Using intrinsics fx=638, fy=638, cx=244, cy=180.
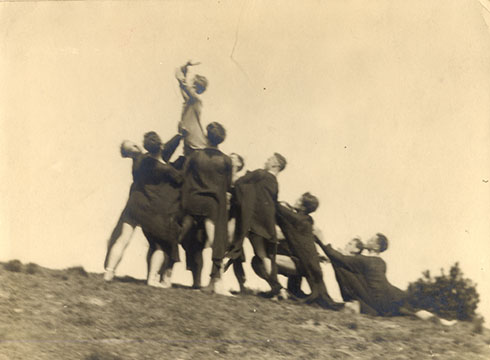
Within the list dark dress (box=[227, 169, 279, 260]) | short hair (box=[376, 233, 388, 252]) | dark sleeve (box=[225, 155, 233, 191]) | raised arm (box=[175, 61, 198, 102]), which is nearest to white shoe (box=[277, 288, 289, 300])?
dark dress (box=[227, 169, 279, 260])


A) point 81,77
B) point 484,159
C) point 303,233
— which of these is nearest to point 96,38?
point 81,77

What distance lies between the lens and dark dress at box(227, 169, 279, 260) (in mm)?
4434

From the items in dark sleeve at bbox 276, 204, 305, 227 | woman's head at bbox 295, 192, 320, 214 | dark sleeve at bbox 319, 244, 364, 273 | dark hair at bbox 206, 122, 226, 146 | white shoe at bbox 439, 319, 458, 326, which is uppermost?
dark hair at bbox 206, 122, 226, 146

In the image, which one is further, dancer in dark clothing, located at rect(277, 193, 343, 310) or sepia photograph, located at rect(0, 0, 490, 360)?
Result: dancer in dark clothing, located at rect(277, 193, 343, 310)

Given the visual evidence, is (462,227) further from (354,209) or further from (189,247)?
(189,247)

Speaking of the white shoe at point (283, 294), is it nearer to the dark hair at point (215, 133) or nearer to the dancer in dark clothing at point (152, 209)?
the dancer in dark clothing at point (152, 209)

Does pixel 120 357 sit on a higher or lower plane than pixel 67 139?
lower

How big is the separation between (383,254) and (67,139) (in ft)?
7.72

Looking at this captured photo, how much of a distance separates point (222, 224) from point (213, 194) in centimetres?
22

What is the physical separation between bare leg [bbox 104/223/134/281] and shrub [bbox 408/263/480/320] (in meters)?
1.98

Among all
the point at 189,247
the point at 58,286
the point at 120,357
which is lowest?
the point at 120,357

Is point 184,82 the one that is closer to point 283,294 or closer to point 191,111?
point 191,111

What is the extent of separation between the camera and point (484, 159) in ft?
14.1

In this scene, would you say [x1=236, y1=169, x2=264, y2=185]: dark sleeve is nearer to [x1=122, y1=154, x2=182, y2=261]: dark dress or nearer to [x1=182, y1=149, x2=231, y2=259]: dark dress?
[x1=182, y1=149, x2=231, y2=259]: dark dress
